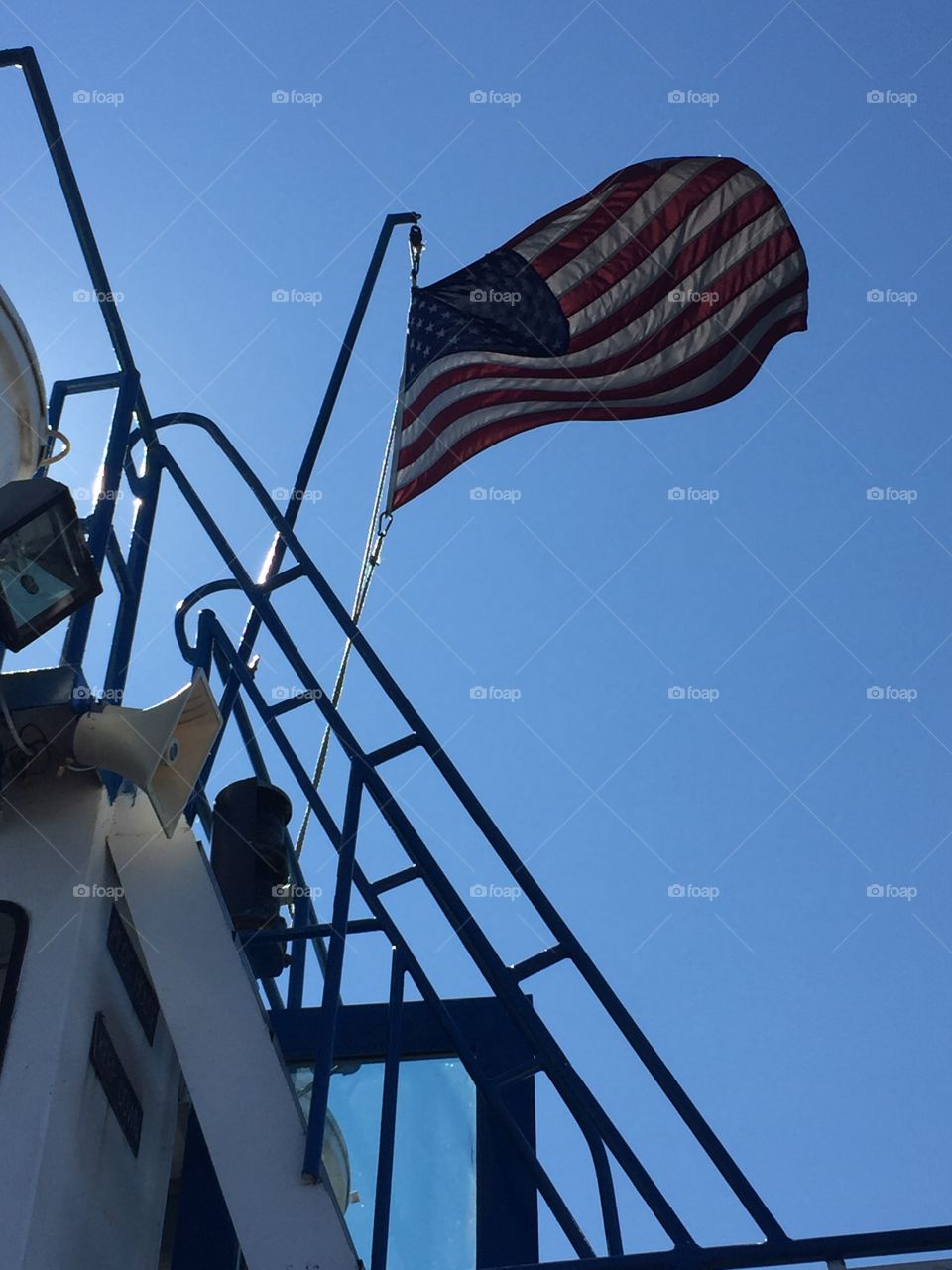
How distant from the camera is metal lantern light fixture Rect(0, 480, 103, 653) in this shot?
241 inches

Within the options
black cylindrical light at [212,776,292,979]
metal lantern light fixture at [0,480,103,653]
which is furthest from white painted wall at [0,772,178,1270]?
metal lantern light fixture at [0,480,103,653]

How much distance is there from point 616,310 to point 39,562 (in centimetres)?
575

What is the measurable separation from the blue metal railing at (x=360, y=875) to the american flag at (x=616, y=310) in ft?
3.35

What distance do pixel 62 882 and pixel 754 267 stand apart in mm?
6950

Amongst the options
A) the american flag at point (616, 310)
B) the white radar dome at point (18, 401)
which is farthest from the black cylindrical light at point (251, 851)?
the american flag at point (616, 310)

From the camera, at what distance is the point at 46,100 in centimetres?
867

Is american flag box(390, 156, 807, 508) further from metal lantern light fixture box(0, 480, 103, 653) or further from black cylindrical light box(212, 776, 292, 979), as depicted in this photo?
metal lantern light fixture box(0, 480, 103, 653)

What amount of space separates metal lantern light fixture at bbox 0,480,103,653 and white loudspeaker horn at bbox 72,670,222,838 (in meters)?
0.48

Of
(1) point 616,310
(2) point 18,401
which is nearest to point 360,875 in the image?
(2) point 18,401

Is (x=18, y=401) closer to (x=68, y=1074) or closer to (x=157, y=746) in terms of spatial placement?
(x=157, y=746)

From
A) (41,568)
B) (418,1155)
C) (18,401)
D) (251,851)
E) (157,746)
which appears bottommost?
(418,1155)

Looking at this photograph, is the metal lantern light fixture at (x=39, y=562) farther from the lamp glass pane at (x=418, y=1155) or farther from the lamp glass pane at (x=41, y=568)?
the lamp glass pane at (x=418, y=1155)

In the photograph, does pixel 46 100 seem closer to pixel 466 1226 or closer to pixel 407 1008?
pixel 407 1008

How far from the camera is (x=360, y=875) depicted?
304 inches
